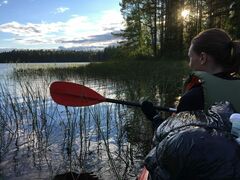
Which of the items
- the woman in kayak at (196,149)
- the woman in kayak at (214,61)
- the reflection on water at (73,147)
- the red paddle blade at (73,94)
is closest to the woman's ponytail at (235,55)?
the woman in kayak at (214,61)

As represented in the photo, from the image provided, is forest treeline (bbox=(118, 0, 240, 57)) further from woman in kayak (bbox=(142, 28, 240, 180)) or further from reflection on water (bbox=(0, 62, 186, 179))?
woman in kayak (bbox=(142, 28, 240, 180))

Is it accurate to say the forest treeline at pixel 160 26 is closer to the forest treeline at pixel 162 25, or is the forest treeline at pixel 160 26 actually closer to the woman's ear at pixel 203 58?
the forest treeline at pixel 162 25

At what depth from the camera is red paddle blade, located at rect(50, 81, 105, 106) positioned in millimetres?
4168

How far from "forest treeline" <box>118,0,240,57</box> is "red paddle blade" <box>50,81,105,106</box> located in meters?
22.0

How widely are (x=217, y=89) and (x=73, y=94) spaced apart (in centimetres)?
230

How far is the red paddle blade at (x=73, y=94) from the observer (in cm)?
417

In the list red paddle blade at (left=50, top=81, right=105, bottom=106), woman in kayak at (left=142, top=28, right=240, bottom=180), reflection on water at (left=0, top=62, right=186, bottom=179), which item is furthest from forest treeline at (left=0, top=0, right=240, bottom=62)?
woman in kayak at (left=142, top=28, right=240, bottom=180)

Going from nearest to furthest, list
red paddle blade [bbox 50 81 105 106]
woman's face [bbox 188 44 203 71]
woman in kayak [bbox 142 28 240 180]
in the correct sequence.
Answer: woman in kayak [bbox 142 28 240 180] → woman's face [bbox 188 44 203 71] → red paddle blade [bbox 50 81 105 106]

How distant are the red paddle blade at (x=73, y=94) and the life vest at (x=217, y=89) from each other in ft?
6.38

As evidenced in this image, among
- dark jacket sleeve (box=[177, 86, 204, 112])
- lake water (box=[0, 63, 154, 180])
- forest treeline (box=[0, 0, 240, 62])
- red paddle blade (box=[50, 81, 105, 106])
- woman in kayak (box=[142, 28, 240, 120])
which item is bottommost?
lake water (box=[0, 63, 154, 180])

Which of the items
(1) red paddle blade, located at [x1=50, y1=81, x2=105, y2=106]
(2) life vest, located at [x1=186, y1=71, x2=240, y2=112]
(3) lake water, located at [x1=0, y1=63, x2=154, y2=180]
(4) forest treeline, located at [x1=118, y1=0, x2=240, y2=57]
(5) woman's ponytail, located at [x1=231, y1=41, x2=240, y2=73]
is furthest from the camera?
(4) forest treeline, located at [x1=118, y1=0, x2=240, y2=57]

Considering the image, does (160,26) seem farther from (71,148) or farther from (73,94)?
(73,94)

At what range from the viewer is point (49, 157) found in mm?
5297

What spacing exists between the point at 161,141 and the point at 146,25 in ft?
106
